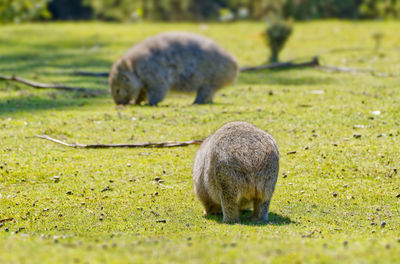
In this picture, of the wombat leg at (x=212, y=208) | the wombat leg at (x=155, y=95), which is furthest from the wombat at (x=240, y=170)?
the wombat leg at (x=155, y=95)

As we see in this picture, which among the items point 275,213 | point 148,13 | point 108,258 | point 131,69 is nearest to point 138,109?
point 131,69

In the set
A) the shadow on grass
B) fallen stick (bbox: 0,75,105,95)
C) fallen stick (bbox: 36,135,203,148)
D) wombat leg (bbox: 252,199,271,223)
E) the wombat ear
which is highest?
the wombat ear

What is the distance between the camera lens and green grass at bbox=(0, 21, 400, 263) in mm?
4418

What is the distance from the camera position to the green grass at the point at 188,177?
4.42m

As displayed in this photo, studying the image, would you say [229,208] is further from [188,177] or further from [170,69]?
[170,69]

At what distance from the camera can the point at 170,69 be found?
43.9 feet

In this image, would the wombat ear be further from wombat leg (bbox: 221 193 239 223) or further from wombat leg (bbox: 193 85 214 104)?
wombat leg (bbox: 221 193 239 223)

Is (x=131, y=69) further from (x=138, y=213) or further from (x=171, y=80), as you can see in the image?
(x=138, y=213)

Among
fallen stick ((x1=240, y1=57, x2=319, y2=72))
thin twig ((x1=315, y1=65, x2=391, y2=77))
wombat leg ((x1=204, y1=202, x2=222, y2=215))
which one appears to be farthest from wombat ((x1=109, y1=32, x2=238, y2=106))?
wombat leg ((x1=204, y1=202, x2=222, y2=215))

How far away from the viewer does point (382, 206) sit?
7332 millimetres

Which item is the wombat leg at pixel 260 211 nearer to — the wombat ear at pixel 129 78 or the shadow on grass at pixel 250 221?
the shadow on grass at pixel 250 221

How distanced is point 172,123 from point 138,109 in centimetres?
165

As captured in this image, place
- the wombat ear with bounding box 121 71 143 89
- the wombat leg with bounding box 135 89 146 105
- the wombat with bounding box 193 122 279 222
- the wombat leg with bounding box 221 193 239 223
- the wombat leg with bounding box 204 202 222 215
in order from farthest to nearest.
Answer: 1. the wombat leg with bounding box 135 89 146 105
2. the wombat ear with bounding box 121 71 143 89
3. the wombat leg with bounding box 204 202 222 215
4. the wombat leg with bounding box 221 193 239 223
5. the wombat with bounding box 193 122 279 222

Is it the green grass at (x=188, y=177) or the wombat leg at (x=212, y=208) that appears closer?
the green grass at (x=188, y=177)
